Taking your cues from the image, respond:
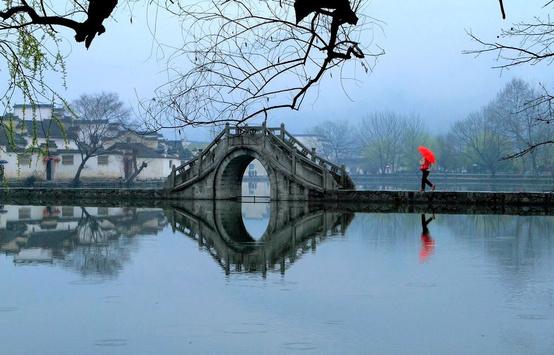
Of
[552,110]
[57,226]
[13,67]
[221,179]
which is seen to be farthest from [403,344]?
[221,179]

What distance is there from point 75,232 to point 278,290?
12.7m

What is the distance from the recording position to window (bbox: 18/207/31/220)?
30312 millimetres

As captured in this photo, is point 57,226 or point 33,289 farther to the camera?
point 57,226

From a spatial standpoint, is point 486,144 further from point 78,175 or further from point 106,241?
point 106,241

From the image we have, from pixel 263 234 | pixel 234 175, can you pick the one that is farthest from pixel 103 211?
pixel 263 234

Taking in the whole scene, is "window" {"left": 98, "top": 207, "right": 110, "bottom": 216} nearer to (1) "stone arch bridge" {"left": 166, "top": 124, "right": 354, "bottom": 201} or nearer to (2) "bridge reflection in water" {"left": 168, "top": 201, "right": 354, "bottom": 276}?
(2) "bridge reflection in water" {"left": 168, "top": 201, "right": 354, "bottom": 276}

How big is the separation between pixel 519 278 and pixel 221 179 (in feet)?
87.2

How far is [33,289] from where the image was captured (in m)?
12.7

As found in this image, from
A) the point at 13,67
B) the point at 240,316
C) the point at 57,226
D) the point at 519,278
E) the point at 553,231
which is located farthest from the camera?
the point at 57,226

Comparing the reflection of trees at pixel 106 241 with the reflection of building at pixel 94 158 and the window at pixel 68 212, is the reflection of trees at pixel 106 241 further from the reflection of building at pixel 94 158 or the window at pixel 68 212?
the reflection of building at pixel 94 158

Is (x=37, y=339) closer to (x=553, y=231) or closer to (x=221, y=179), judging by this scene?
(x=553, y=231)

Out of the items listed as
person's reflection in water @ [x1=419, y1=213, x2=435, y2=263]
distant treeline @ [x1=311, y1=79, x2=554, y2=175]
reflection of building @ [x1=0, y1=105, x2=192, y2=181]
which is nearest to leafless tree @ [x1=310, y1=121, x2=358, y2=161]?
distant treeline @ [x1=311, y1=79, x2=554, y2=175]

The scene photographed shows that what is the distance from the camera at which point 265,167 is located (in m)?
37.9

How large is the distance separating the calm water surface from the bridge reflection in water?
8 cm
